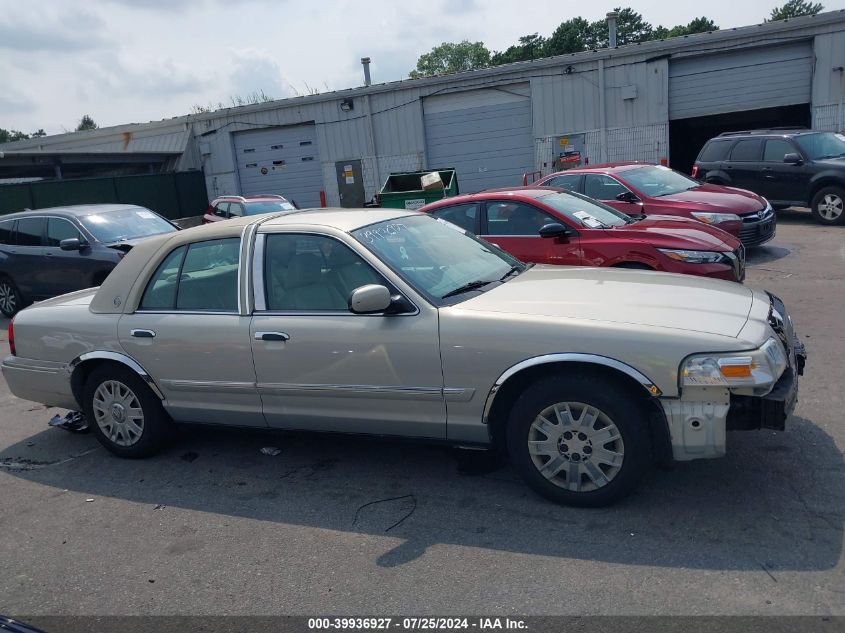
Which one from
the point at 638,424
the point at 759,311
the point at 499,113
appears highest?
the point at 499,113

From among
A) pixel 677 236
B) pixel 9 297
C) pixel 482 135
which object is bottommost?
pixel 9 297

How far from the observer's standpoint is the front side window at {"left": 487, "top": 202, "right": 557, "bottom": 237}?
7789 mm

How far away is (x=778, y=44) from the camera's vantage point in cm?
1897

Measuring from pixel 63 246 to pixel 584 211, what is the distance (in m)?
7.31

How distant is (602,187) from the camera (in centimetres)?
1071

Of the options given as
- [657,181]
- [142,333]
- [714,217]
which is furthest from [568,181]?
[142,333]

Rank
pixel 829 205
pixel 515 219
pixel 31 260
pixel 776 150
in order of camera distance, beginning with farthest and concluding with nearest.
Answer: pixel 776 150
pixel 829 205
pixel 31 260
pixel 515 219

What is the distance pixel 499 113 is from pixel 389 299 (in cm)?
1978

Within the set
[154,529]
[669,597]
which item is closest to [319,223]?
[154,529]

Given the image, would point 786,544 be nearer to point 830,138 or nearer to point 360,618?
point 360,618

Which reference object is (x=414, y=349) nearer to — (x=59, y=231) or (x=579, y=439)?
(x=579, y=439)

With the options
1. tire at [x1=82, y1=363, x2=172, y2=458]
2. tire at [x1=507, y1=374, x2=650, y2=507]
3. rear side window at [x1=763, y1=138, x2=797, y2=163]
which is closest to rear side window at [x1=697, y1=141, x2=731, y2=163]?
rear side window at [x1=763, y1=138, x2=797, y2=163]

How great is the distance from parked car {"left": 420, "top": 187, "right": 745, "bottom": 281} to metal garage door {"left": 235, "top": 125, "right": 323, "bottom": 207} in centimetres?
1860

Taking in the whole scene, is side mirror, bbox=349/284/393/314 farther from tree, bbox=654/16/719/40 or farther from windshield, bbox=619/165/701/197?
tree, bbox=654/16/719/40
